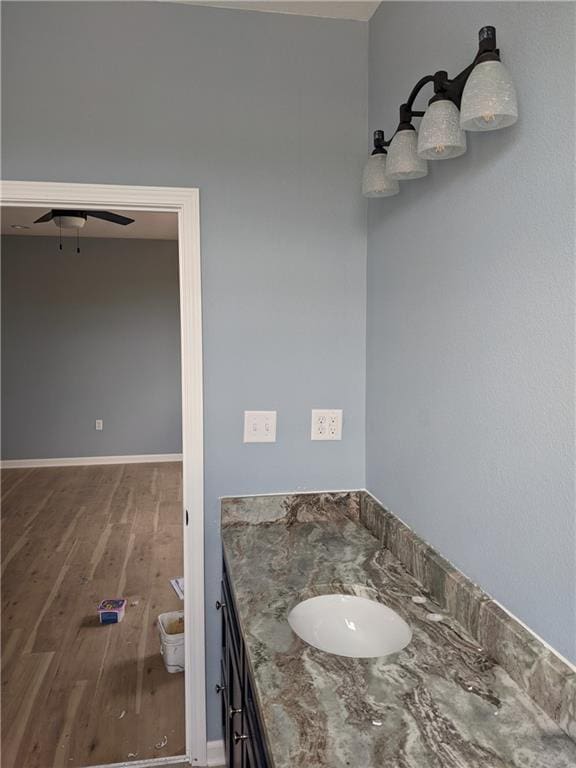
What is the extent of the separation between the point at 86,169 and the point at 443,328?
4.25 ft

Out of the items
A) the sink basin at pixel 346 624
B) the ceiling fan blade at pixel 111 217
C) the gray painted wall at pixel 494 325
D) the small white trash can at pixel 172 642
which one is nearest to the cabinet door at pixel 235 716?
the sink basin at pixel 346 624

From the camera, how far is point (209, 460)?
209cm

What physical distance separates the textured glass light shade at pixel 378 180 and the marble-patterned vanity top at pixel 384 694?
110 cm

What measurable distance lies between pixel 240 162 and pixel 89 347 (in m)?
5.32

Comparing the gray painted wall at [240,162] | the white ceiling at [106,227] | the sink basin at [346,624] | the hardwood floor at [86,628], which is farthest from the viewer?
the white ceiling at [106,227]

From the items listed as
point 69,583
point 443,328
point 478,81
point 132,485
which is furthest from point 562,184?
point 132,485

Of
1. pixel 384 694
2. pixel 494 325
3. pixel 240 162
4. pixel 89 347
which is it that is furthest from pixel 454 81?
pixel 89 347

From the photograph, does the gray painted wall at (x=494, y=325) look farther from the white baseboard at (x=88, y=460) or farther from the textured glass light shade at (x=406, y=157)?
the white baseboard at (x=88, y=460)

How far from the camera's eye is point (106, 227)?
6340 mm

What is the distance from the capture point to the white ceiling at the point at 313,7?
197cm

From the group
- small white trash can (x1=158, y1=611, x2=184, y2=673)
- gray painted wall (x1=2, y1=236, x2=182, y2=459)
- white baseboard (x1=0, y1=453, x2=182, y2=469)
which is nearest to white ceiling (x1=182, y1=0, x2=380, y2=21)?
small white trash can (x1=158, y1=611, x2=184, y2=673)

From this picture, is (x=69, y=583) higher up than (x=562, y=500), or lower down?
lower down

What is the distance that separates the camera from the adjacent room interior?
248 cm

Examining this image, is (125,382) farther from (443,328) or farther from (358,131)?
(443,328)
